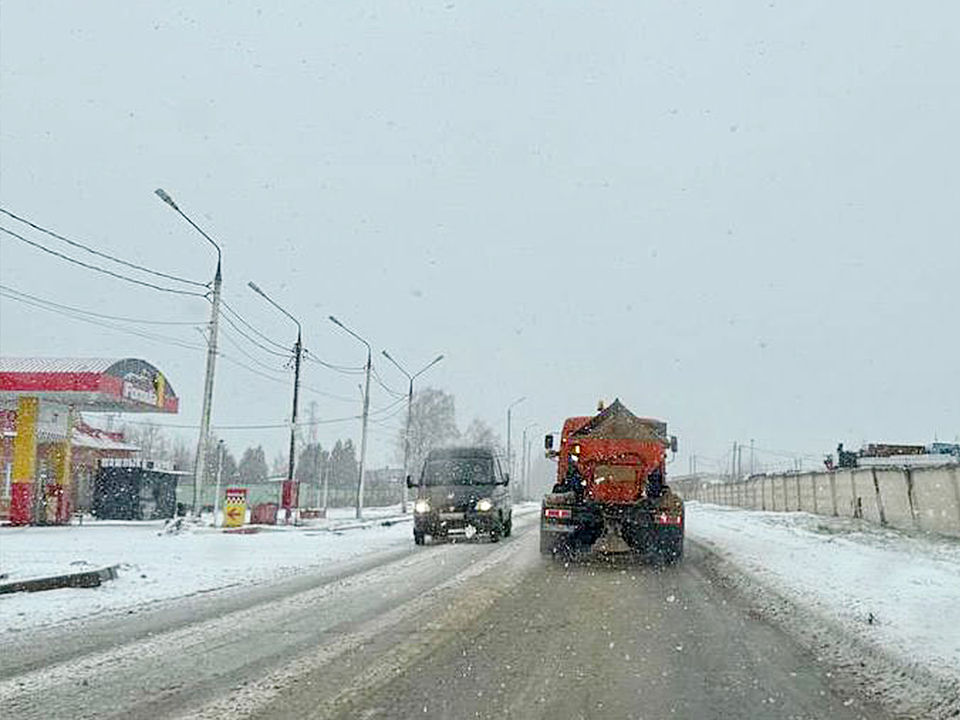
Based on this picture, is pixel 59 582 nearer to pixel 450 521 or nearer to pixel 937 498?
pixel 450 521

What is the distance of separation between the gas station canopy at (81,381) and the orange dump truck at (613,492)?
17318 millimetres

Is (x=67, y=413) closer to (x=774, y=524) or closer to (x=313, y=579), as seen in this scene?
(x=313, y=579)

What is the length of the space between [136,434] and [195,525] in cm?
12509

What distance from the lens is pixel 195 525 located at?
27344 millimetres

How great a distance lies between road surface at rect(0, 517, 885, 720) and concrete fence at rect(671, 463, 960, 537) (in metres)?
11.3

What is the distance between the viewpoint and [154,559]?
706 inches

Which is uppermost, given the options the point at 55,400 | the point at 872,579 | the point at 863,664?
the point at 55,400

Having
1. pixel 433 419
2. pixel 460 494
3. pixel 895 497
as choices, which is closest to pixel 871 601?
pixel 460 494

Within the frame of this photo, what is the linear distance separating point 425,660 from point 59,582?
7552mm

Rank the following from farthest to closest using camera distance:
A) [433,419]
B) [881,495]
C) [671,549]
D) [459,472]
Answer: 1. [433,419]
2. [881,495]
3. [459,472]
4. [671,549]

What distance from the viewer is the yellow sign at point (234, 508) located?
3012cm

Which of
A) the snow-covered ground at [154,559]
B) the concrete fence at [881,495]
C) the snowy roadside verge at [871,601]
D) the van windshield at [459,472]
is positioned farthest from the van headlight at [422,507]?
the snowy roadside verge at [871,601]

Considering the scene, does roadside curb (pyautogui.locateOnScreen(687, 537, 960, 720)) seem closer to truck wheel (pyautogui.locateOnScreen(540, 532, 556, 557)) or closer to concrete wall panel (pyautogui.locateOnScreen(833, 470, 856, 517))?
truck wheel (pyautogui.locateOnScreen(540, 532, 556, 557))

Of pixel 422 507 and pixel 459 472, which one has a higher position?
pixel 459 472
